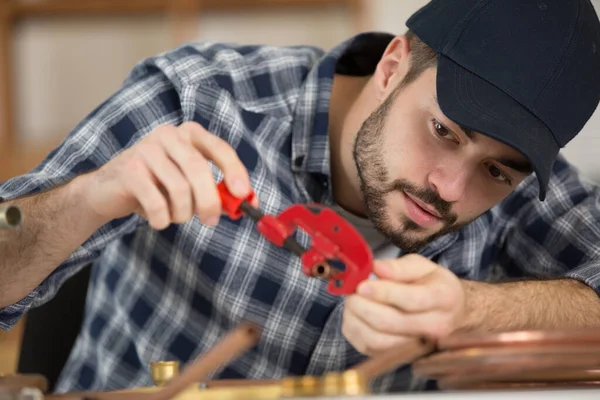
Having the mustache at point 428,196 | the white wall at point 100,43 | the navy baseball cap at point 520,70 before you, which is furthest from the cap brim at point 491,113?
the white wall at point 100,43

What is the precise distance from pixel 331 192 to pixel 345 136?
96 millimetres

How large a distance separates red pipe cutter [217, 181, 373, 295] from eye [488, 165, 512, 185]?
39cm

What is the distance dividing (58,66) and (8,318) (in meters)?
2.11

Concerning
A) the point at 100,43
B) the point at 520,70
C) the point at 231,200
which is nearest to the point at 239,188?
the point at 231,200

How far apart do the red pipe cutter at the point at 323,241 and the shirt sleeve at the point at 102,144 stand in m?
0.36

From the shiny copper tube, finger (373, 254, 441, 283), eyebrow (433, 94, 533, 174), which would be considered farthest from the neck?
the shiny copper tube

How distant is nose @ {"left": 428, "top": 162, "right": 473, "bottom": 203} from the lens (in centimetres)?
100

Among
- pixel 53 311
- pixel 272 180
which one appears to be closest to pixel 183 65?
pixel 272 180

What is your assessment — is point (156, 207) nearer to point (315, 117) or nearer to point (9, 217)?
point (9, 217)

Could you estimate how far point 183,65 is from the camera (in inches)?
45.5

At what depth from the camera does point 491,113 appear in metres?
0.93

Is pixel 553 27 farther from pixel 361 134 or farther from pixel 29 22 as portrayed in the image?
pixel 29 22

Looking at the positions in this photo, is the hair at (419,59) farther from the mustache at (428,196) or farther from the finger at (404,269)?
the finger at (404,269)

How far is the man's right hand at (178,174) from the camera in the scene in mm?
727
